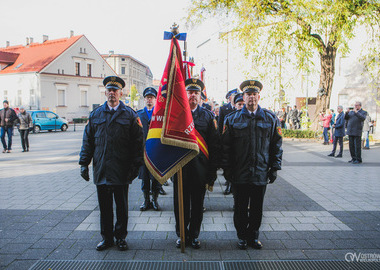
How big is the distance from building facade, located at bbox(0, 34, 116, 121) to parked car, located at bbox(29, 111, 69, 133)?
1262 cm

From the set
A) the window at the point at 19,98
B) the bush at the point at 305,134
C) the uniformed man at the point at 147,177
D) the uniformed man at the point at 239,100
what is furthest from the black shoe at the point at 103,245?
the window at the point at 19,98

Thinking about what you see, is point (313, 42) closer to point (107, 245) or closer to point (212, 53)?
point (107, 245)

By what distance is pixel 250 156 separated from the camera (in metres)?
4.12

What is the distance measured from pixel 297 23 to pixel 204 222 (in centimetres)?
1482

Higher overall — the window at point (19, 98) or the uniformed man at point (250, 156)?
the window at point (19, 98)

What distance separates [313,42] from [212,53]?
4689 cm

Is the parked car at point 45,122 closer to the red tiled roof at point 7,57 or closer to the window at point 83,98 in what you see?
the window at point 83,98

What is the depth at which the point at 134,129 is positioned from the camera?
4.20m

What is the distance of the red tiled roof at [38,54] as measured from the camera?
4172 cm

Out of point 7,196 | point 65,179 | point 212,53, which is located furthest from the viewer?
point 212,53

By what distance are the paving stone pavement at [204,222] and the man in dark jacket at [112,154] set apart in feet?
1.38

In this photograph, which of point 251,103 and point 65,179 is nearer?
point 251,103

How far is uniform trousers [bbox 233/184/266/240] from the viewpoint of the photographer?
4215mm

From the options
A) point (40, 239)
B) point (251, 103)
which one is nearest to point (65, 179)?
point (40, 239)
